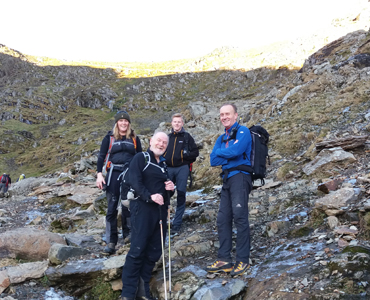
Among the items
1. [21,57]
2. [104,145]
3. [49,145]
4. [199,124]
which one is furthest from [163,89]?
[104,145]

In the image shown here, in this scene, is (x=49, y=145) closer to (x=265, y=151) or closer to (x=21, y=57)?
(x=265, y=151)

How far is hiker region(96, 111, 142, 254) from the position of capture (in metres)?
6.25

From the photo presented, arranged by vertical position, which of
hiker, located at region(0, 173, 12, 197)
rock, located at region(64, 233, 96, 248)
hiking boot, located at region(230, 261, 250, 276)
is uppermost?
hiking boot, located at region(230, 261, 250, 276)

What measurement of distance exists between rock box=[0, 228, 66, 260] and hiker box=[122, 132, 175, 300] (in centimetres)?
335

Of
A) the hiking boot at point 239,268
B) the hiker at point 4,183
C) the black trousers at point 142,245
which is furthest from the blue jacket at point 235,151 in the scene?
the hiker at point 4,183

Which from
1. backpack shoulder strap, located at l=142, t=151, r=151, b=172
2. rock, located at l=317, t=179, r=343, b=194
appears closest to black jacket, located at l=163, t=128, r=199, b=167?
backpack shoulder strap, located at l=142, t=151, r=151, b=172

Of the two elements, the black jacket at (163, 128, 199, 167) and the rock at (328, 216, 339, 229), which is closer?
the rock at (328, 216, 339, 229)

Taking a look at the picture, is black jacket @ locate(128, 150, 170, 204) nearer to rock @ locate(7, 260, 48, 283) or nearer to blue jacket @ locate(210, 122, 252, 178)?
blue jacket @ locate(210, 122, 252, 178)

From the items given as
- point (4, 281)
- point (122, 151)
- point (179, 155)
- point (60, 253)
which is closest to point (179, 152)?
point (179, 155)

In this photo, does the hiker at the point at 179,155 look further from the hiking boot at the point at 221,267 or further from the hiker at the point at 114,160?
the hiking boot at the point at 221,267

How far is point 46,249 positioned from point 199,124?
28.8m

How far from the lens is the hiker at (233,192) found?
4.81 m

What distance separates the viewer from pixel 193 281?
467cm

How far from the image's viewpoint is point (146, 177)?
456 centimetres
